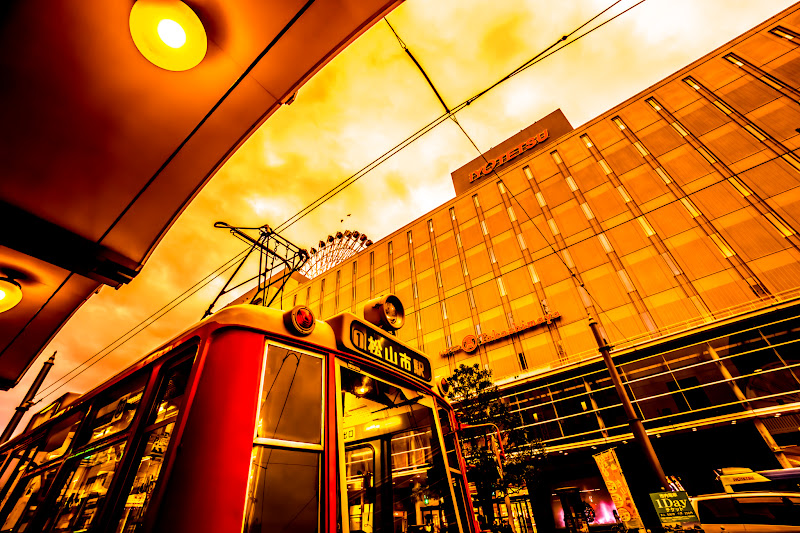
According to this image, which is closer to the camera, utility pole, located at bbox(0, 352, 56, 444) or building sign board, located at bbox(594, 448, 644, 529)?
utility pole, located at bbox(0, 352, 56, 444)

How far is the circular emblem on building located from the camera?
832 inches

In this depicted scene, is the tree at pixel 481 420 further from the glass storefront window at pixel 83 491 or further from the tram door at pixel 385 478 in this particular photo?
the glass storefront window at pixel 83 491

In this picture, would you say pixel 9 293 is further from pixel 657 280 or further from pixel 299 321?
pixel 657 280

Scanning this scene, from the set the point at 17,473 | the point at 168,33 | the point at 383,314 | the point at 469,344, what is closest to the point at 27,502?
the point at 17,473

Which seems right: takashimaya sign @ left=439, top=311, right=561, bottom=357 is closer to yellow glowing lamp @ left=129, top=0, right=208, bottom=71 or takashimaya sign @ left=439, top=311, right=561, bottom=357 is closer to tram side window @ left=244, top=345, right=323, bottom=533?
tram side window @ left=244, top=345, right=323, bottom=533

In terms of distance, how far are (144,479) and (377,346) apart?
231 cm

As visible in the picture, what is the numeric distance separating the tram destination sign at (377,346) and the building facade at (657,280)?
1247cm

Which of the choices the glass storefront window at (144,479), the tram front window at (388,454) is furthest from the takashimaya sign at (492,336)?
the glass storefront window at (144,479)

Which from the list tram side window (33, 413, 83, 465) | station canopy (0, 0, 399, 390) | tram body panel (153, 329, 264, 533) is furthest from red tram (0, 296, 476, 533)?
station canopy (0, 0, 399, 390)

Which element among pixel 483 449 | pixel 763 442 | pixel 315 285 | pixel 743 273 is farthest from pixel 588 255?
pixel 315 285

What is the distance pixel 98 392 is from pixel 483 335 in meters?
20.1

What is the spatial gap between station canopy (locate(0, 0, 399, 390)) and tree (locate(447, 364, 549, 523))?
42.6 ft

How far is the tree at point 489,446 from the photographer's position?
13250 mm

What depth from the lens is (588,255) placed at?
1986 centimetres
